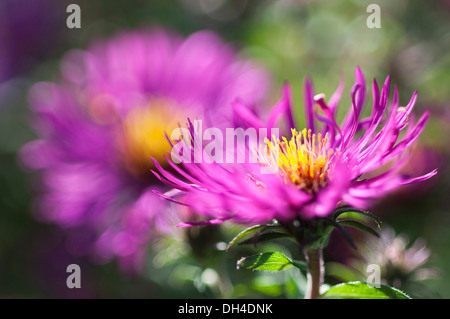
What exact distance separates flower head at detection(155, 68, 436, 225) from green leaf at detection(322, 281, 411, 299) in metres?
0.09

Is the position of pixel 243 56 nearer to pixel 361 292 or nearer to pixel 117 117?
pixel 117 117

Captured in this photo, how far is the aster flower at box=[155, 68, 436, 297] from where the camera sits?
1.67 ft

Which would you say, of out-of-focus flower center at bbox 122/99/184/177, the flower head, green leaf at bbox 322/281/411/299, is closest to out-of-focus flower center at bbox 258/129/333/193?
the flower head

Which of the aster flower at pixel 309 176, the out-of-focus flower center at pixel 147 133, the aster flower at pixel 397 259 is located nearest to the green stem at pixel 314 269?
the aster flower at pixel 309 176

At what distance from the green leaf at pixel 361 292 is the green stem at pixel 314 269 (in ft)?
0.04

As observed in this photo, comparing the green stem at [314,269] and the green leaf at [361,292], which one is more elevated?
the green stem at [314,269]

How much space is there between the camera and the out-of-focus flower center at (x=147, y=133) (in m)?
1.21

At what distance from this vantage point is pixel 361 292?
57 cm

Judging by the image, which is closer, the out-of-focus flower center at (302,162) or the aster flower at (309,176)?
the aster flower at (309,176)

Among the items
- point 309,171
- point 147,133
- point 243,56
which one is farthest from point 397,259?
point 243,56

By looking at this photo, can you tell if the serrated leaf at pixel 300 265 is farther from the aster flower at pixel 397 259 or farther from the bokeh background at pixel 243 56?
the aster flower at pixel 397 259

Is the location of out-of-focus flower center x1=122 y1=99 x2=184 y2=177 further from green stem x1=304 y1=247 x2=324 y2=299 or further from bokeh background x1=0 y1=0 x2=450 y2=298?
green stem x1=304 y1=247 x2=324 y2=299

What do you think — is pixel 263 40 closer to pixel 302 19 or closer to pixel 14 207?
pixel 302 19
